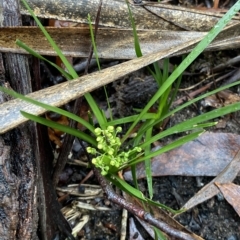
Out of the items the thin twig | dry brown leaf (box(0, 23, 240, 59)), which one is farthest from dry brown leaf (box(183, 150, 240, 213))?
dry brown leaf (box(0, 23, 240, 59))

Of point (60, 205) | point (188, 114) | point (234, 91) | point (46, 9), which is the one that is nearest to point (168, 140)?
point (188, 114)

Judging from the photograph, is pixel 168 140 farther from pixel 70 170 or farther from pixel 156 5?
pixel 156 5

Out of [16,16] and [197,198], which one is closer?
[16,16]

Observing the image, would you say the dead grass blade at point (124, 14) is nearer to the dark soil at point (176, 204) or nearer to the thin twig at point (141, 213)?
the dark soil at point (176, 204)

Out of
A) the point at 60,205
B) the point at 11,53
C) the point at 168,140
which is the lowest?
the point at 60,205

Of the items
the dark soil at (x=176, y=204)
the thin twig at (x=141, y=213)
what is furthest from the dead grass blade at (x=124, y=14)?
the thin twig at (x=141, y=213)
